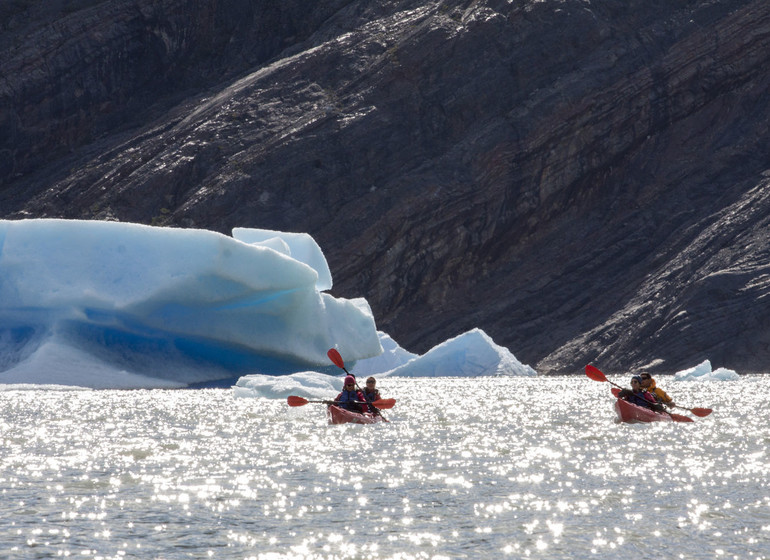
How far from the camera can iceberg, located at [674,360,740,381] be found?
38.1m

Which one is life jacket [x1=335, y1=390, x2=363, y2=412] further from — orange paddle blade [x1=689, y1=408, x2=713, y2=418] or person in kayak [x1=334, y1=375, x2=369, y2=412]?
orange paddle blade [x1=689, y1=408, x2=713, y2=418]

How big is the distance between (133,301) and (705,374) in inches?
830

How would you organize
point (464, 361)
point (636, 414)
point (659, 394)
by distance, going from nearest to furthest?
point (636, 414)
point (659, 394)
point (464, 361)

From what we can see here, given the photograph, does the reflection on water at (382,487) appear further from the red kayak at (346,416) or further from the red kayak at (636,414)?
the red kayak at (346,416)

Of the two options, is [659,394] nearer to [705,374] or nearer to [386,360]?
[705,374]

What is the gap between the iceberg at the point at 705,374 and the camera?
38062mm

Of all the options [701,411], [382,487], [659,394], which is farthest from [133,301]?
[382,487]

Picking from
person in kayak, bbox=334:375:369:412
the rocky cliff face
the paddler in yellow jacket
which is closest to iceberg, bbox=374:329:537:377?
the rocky cliff face

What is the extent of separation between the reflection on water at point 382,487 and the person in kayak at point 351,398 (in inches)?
31.3

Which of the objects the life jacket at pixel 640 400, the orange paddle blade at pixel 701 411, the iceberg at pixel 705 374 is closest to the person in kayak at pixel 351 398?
the life jacket at pixel 640 400

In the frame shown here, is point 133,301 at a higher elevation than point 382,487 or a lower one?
higher

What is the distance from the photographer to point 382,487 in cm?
1216

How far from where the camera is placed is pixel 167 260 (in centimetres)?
2769

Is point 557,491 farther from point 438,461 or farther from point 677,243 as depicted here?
point 677,243
